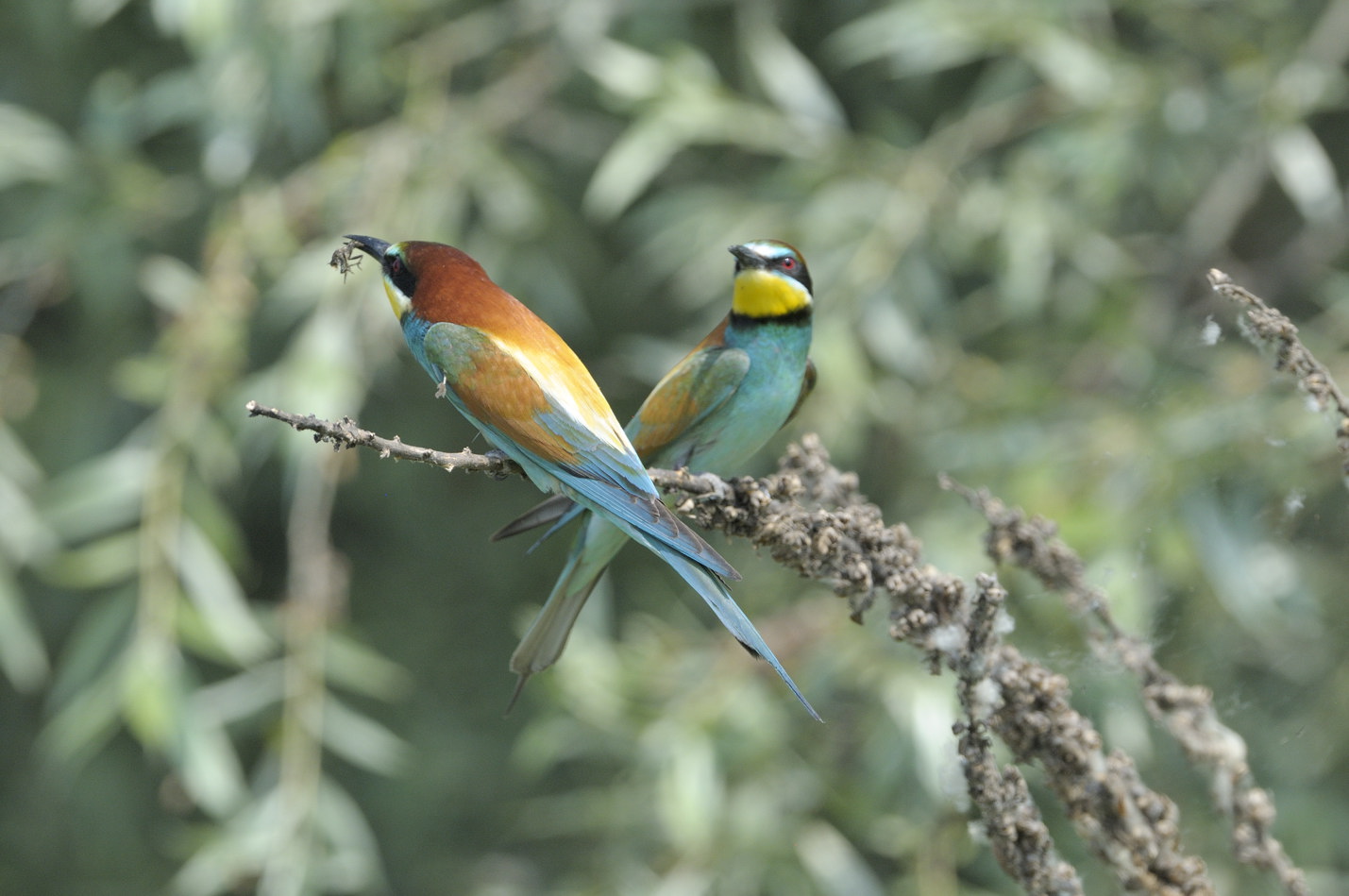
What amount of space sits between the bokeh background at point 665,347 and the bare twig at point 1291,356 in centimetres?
115

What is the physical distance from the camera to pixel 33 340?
3871 millimetres

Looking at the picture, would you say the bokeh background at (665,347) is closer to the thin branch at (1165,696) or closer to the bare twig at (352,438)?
the thin branch at (1165,696)

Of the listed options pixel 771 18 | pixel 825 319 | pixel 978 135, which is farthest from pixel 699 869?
pixel 771 18

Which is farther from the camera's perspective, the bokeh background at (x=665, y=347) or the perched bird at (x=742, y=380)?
the bokeh background at (x=665, y=347)

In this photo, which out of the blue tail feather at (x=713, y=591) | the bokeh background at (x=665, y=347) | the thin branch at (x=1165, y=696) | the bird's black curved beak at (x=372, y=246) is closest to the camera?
the blue tail feather at (x=713, y=591)

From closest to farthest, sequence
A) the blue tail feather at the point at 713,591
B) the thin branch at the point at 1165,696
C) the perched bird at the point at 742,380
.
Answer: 1. the blue tail feather at the point at 713,591
2. the thin branch at the point at 1165,696
3. the perched bird at the point at 742,380

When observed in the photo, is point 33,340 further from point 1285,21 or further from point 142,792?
point 1285,21

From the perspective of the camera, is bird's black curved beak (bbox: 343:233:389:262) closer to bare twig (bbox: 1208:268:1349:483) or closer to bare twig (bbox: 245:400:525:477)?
bare twig (bbox: 245:400:525:477)

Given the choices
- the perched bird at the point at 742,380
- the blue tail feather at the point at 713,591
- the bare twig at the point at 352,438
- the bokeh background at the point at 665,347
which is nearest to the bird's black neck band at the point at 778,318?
the perched bird at the point at 742,380

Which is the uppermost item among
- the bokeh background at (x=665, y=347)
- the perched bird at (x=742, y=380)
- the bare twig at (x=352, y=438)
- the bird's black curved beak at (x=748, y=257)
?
the bare twig at (x=352, y=438)

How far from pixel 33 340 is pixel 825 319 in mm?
2294

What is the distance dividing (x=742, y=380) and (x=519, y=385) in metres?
0.45

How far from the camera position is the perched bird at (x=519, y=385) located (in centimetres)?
116

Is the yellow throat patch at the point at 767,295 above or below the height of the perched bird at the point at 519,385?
below
